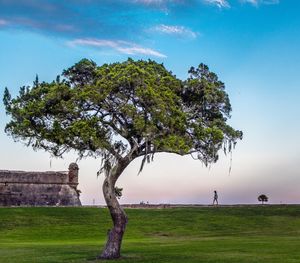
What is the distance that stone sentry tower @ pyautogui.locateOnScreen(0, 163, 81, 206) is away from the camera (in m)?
78.4

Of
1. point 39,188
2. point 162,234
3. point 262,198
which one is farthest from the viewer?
point 262,198

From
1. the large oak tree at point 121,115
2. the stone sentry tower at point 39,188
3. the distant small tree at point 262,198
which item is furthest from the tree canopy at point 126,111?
the distant small tree at point 262,198

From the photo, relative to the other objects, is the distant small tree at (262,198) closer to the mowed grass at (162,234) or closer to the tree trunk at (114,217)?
the mowed grass at (162,234)

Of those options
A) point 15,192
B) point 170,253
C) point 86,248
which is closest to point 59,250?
point 86,248

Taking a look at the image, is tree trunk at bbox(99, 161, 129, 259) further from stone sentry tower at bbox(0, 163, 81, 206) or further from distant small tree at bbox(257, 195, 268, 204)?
distant small tree at bbox(257, 195, 268, 204)

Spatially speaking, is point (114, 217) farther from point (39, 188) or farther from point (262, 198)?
point (262, 198)

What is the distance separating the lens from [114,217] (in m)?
31.2

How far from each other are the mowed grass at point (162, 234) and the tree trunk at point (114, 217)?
0.75m

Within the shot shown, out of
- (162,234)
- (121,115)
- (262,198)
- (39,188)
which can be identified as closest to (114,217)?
(121,115)

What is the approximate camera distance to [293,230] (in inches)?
2223

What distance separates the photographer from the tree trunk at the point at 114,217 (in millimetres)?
30859

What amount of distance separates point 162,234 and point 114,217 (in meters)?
23.0

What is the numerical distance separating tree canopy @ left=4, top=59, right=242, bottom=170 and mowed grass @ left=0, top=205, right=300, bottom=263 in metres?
5.46

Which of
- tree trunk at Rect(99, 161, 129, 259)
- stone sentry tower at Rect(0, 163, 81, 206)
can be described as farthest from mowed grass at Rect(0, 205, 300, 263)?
stone sentry tower at Rect(0, 163, 81, 206)
